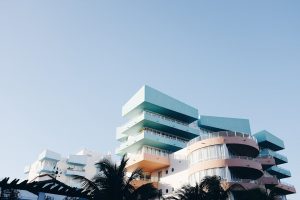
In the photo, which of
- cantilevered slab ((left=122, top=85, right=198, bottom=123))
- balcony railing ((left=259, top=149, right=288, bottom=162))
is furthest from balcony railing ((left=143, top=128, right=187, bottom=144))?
balcony railing ((left=259, top=149, right=288, bottom=162))

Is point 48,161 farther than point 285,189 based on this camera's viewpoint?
Yes

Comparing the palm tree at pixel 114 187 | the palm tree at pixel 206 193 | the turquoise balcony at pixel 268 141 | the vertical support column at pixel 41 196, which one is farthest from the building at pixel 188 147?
the vertical support column at pixel 41 196

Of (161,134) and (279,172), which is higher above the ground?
(161,134)

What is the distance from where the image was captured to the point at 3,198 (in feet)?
59.1

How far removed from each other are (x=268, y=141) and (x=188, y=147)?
29528 millimetres

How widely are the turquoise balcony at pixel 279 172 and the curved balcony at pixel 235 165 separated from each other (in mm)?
25988

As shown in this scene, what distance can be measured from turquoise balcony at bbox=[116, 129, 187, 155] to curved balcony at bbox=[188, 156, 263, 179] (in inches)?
507

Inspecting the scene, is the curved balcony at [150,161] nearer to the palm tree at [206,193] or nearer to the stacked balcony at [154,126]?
the stacked balcony at [154,126]

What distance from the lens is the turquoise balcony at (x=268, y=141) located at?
212ft

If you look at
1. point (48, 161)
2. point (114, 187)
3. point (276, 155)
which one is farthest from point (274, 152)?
point (48, 161)

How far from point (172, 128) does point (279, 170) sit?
27.5 m

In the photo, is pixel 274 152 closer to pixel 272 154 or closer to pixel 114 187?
pixel 272 154

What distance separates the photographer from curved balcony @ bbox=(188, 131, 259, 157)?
39006 mm

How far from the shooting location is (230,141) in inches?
1531
